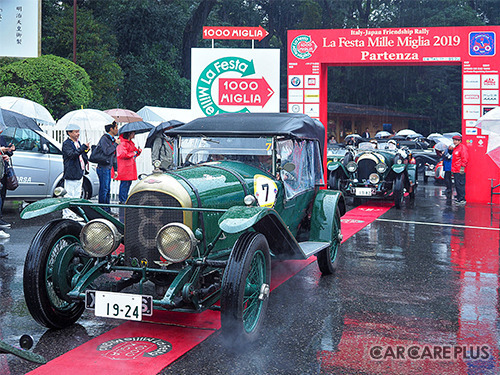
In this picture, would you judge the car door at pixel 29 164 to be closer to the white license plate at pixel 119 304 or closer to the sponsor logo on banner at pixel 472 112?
the white license plate at pixel 119 304

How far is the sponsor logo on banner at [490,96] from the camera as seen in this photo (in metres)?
14.4

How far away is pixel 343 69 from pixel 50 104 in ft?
97.1

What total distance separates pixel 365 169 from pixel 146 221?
9864 millimetres

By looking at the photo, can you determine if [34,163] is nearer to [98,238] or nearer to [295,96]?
[98,238]

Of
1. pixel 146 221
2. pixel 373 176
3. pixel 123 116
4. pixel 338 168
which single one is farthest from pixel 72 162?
pixel 123 116

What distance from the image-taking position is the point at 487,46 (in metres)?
14.4

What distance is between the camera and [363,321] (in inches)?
196

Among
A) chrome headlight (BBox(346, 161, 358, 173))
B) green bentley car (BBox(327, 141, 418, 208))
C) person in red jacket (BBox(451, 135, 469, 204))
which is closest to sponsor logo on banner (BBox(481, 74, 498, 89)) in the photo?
person in red jacket (BBox(451, 135, 469, 204))

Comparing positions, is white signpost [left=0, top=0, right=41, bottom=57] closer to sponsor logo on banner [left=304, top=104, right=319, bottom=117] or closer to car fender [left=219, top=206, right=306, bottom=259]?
car fender [left=219, top=206, right=306, bottom=259]

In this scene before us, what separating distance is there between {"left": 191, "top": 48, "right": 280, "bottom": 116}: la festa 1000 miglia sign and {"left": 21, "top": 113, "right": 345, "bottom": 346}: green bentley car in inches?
331

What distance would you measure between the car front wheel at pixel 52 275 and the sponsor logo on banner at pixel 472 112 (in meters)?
12.2

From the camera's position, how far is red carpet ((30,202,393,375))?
12.6ft

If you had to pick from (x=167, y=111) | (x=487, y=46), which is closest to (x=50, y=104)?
(x=167, y=111)

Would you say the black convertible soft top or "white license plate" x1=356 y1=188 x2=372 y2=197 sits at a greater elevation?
the black convertible soft top
